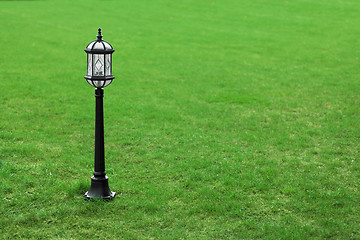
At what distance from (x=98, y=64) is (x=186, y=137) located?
13.0 ft

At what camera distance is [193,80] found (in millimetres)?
16188

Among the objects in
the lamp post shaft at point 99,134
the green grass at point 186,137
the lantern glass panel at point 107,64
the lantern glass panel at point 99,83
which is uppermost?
the lantern glass panel at point 107,64

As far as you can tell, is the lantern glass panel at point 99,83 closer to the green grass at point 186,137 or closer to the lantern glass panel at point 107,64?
the lantern glass panel at point 107,64

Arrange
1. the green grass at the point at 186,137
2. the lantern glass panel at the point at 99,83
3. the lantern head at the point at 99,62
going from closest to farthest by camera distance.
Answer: the green grass at the point at 186,137 < the lantern head at the point at 99,62 < the lantern glass panel at the point at 99,83

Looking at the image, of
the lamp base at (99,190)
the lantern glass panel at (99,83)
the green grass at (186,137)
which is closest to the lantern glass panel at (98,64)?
the lantern glass panel at (99,83)

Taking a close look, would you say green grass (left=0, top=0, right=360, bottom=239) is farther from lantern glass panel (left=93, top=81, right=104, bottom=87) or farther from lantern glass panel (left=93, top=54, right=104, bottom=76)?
Answer: lantern glass panel (left=93, top=54, right=104, bottom=76)

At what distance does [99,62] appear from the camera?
6820mm

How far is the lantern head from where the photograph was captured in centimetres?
675

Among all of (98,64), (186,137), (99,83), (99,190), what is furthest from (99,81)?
(186,137)

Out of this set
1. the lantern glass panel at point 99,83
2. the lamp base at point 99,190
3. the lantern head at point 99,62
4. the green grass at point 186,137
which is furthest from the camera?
the lamp base at point 99,190

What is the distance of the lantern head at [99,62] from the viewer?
6.75 metres

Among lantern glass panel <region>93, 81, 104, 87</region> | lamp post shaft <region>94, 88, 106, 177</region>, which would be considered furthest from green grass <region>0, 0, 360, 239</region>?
lantern glass panel <region>93, 81, 104, 87</region>

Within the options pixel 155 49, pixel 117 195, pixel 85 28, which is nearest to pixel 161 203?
pixel 117 195

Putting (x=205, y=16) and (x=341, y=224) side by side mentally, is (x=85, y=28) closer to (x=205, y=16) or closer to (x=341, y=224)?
(x=205, y=16)
